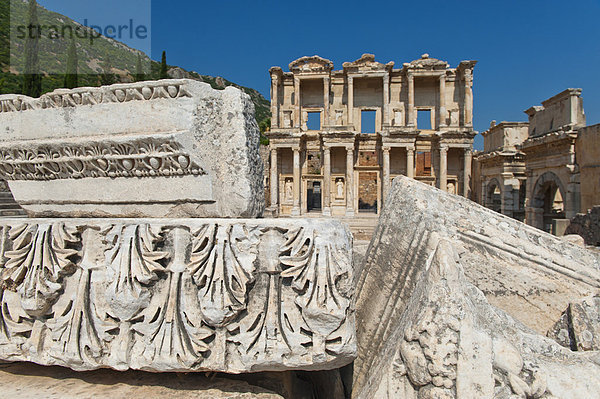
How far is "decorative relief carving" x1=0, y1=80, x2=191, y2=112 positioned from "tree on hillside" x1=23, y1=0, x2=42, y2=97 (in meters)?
26.5

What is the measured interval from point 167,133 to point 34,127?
3.42ft

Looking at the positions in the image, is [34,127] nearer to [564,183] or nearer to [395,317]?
[395,317]

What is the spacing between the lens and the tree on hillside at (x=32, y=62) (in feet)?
76.8

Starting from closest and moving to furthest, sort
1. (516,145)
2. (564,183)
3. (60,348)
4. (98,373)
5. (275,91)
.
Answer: (60,348) → (98,373) → (564,183) → (516,145) → (275,91)

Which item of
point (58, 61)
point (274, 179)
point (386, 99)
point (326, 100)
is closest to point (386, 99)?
point (386, 99)

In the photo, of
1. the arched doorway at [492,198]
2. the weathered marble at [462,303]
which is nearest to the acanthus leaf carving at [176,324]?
the weathered marble at [462,303]

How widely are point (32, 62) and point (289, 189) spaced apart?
923 inches

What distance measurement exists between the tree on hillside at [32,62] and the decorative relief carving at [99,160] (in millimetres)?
26590

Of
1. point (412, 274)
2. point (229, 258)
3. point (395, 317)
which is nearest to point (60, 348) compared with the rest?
point (229, 258)

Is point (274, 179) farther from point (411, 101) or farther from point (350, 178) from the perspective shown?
point (411, 101)

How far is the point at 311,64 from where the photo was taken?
60.2ft

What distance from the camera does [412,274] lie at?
5.97ft

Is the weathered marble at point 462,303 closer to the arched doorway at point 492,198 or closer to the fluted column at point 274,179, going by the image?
the fluted column at point 274,179

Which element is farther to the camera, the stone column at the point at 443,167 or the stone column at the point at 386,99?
the stone column at the point at 443,167
